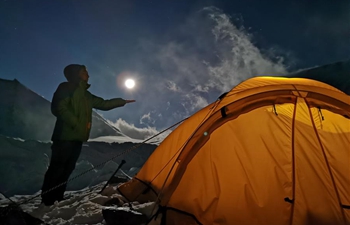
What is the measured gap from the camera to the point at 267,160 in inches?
144

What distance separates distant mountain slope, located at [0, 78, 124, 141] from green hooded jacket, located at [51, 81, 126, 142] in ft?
87.0

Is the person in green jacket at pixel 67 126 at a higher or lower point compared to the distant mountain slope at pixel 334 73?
lower

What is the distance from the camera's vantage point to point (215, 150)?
12.7ft

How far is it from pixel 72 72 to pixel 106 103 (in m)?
1.15

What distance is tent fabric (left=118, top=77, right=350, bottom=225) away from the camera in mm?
3186

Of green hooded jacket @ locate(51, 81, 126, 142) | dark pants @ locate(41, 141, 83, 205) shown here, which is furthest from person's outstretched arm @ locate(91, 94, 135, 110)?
dark pants @ locate(41, 141, 83, 205)

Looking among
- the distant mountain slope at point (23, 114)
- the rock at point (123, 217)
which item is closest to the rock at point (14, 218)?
the rock at point (123, 217)

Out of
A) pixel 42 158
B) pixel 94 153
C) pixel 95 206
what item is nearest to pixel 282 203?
pixel 95 206

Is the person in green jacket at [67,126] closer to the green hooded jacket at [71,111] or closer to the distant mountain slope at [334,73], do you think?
the green hooded jacket at [71,111]

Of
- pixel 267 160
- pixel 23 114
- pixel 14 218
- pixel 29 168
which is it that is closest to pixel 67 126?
pixel 14 218

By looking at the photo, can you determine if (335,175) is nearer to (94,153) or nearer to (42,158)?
(42,158)

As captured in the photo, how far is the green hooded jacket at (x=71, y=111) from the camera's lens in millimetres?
4707

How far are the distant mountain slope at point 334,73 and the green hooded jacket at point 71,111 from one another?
101 feet

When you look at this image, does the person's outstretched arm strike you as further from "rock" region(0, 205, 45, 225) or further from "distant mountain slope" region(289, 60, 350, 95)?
"distant mountain slope" region(289, 60, 350, 95)
